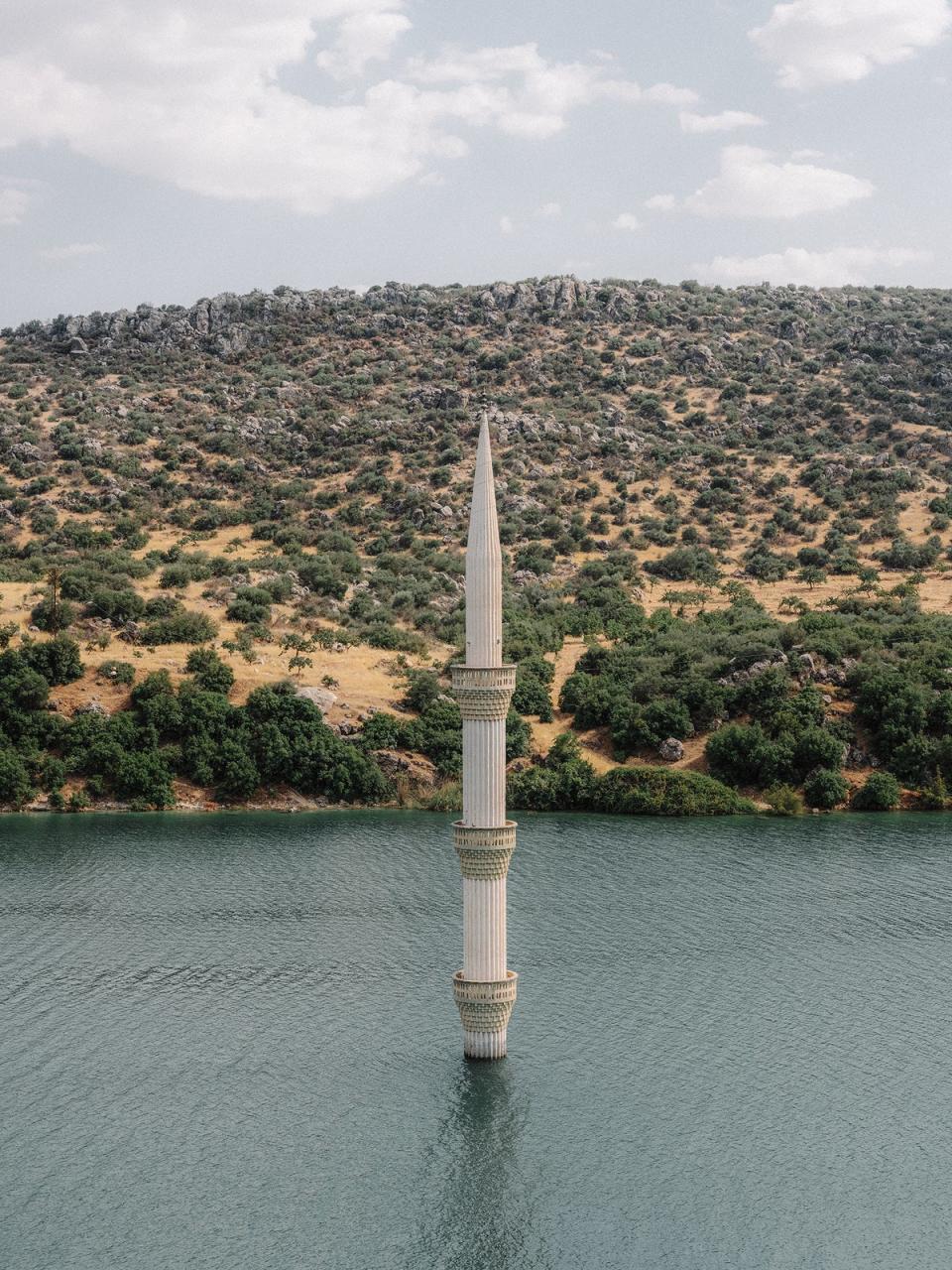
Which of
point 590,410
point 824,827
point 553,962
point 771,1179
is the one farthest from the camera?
point 590,410

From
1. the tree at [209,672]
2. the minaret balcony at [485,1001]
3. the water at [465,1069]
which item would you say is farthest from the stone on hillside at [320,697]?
the minaret balcony at [485,1001]

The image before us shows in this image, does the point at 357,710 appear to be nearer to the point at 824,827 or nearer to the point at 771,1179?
the point at 824,827

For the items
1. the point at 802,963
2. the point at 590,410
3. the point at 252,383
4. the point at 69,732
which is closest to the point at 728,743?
the point at 802,963

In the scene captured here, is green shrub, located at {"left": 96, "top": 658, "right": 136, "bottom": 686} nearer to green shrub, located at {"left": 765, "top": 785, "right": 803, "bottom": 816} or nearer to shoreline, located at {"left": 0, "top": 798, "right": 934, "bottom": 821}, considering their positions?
shoreline, located at {"left": 0, "top": 798, "right": 934, "bottom": 821}

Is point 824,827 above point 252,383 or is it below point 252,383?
below

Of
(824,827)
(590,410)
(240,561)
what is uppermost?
(590,410)

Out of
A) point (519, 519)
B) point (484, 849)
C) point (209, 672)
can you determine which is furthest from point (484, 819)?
point (519, 519)

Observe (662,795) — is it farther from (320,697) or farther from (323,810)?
(320,697)
